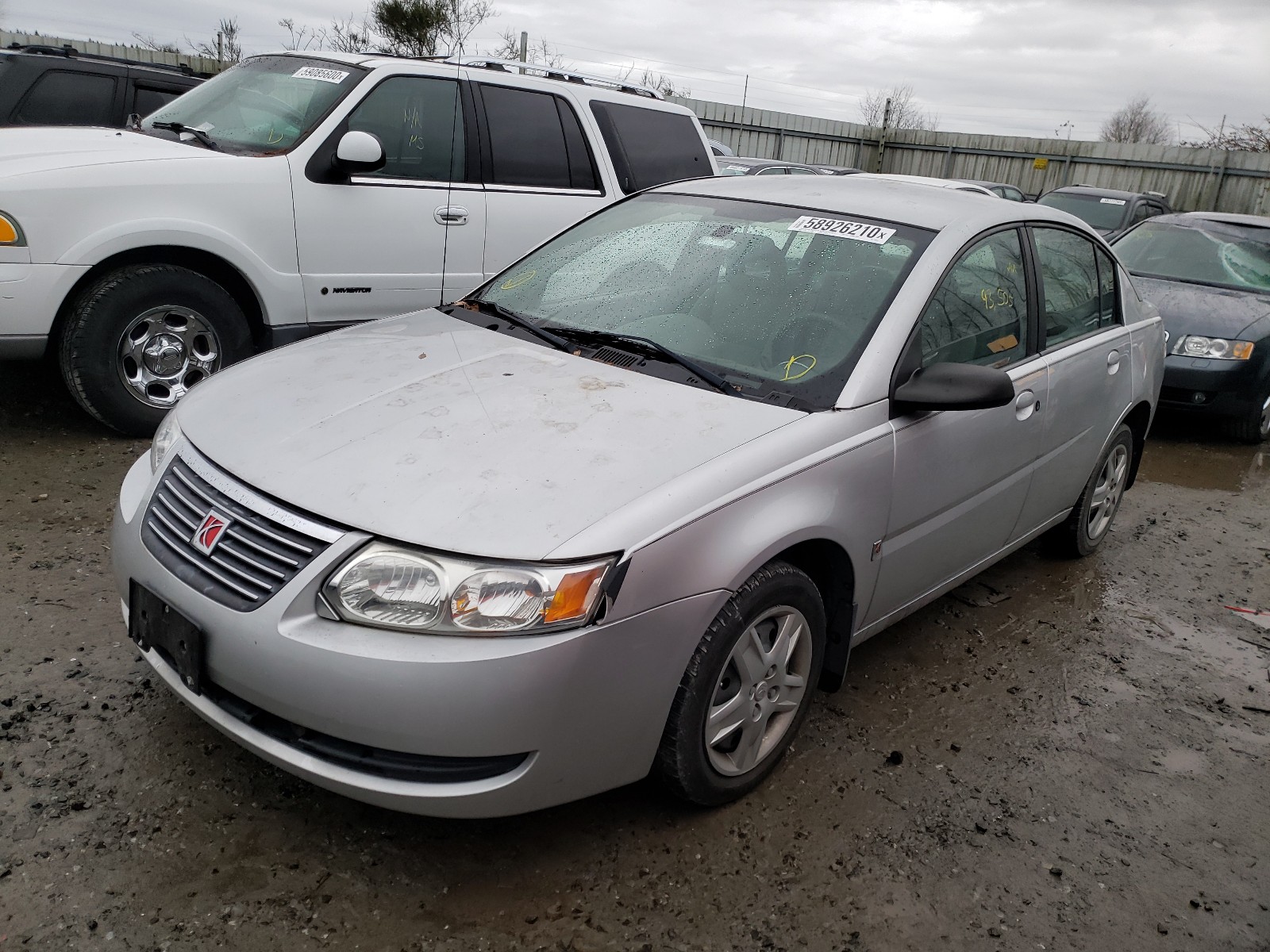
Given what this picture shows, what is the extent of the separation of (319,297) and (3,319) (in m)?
1.44

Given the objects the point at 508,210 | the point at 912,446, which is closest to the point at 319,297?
the point at 508,210

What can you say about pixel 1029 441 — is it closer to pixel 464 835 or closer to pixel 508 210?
pixel 464 835

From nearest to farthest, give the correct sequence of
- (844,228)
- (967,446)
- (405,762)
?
(405,762), (967,446), (844,228)

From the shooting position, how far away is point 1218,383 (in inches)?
271

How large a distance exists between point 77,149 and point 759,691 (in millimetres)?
4256

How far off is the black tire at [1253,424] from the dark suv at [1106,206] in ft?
20.6

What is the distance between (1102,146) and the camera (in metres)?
21.9

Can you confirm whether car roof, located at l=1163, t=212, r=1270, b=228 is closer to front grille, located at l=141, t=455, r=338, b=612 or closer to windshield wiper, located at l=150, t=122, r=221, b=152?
windshield wiper, located at l=150, t=122, r=221, b=152

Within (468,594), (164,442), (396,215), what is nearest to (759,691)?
(468,594)

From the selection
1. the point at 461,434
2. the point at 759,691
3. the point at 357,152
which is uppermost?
the point at 357,152

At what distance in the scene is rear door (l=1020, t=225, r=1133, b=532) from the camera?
3799mm

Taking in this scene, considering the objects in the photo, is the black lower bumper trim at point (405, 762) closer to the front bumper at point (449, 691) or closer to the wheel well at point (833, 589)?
the front bumper at point (449, 691)

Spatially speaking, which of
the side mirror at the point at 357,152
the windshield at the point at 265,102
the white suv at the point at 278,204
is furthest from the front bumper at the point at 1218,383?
the windshield at the point at 265,102

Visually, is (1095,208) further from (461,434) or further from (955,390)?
(461,434)
